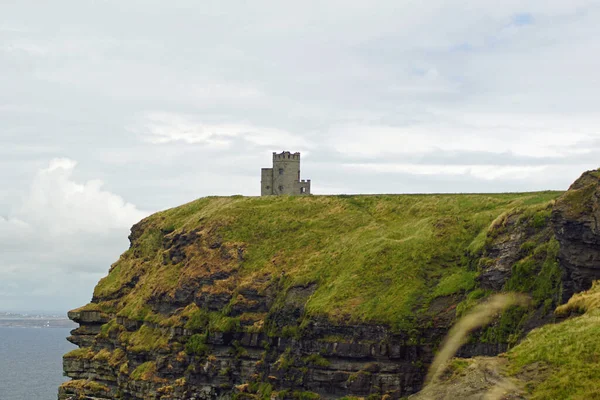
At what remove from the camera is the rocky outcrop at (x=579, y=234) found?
2020 inches

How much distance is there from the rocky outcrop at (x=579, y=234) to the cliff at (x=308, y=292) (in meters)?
0.30

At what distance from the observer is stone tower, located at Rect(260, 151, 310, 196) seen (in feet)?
438

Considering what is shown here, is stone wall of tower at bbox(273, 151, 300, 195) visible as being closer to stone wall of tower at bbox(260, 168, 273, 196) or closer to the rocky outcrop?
stone wall of tower at bbox(260, 168, 273, 196)

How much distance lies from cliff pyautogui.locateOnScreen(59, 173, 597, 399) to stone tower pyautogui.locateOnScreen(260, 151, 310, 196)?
14515mm

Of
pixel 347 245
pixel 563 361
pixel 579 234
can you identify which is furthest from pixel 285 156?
pixel 563 361

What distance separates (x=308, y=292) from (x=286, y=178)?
5003 cm

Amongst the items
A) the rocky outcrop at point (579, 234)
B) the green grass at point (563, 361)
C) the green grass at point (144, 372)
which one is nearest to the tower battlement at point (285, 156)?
the green grass at point (144, 372)

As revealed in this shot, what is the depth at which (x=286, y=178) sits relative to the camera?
133750 millimetres

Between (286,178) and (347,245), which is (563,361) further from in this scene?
(286,178)

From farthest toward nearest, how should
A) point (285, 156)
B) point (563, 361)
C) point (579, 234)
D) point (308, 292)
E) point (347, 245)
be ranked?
point (285, 156)
point (347, 245)
point (308, 292)
point (579, 234)
point (563, 361)

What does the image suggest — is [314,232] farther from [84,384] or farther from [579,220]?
[579,220]

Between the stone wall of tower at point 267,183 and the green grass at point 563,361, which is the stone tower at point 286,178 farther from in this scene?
the green grass at point 563,361

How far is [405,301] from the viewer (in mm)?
75625

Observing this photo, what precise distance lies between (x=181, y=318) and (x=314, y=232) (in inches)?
764
